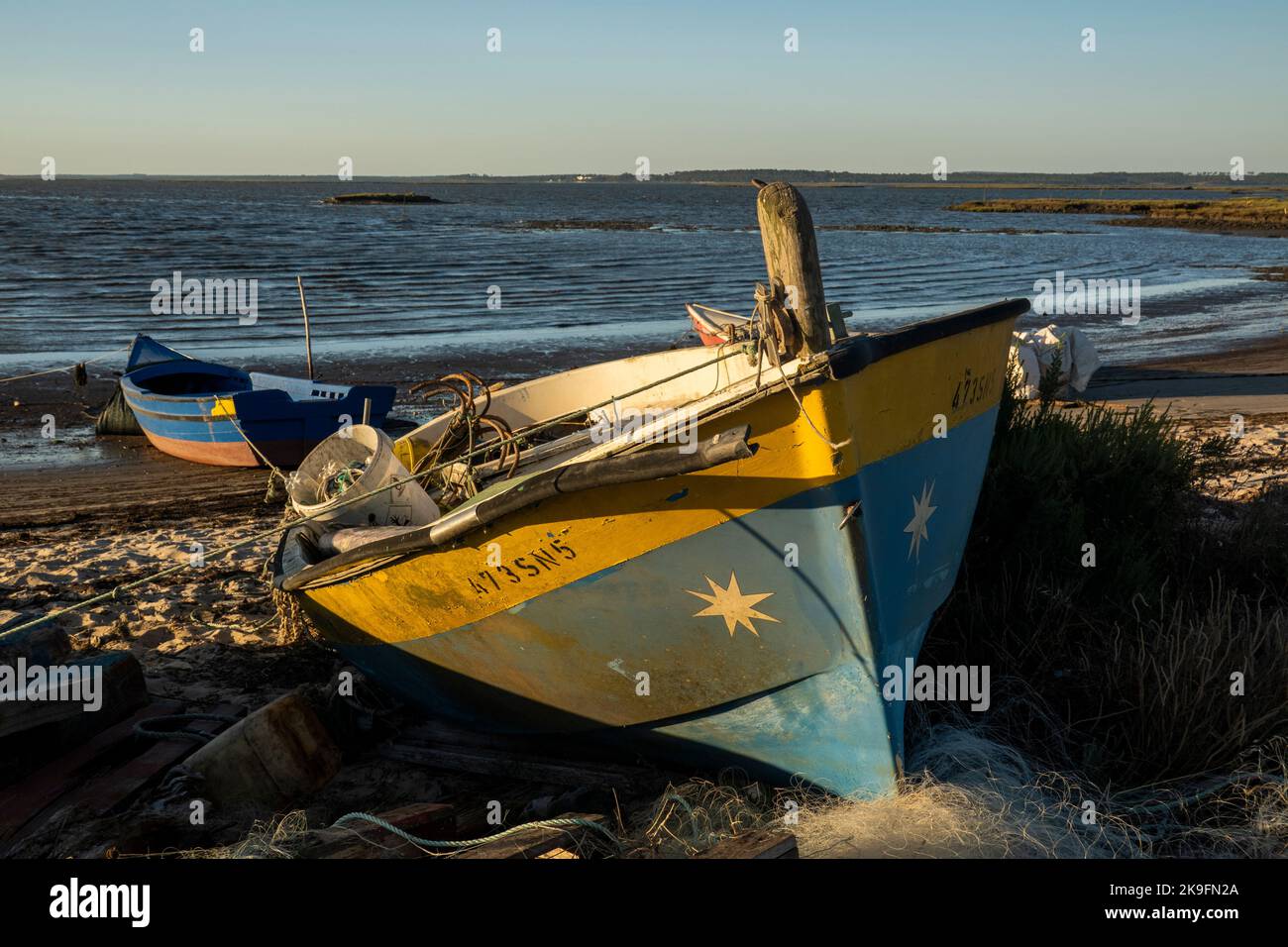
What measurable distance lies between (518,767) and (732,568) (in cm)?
178

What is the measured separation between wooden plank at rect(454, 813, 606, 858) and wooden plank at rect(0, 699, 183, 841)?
2.13m

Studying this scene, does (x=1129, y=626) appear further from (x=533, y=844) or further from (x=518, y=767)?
(x=533, y=844)

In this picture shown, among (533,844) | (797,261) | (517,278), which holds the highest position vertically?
(517,278)

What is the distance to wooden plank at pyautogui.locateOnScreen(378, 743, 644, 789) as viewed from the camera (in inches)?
215

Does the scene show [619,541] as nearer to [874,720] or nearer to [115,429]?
[874,720]

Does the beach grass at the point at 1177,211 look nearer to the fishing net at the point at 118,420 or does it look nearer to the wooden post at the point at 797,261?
the fishing net at the point at 118,420

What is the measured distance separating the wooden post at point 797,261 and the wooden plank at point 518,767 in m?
2.42

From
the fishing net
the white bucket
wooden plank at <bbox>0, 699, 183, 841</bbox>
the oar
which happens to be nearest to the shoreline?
the fishing net

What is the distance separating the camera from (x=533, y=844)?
4156mm

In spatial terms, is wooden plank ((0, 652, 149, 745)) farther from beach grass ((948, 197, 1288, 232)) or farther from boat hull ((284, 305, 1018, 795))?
beach grass ((948, 197, 1288, 232))

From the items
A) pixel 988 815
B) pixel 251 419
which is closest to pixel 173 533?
pixel 251 419

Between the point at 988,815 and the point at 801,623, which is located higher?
the point at 801,623

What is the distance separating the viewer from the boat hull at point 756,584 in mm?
4430

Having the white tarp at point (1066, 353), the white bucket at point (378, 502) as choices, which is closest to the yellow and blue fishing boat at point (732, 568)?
the white bucket at point (378, 502)
